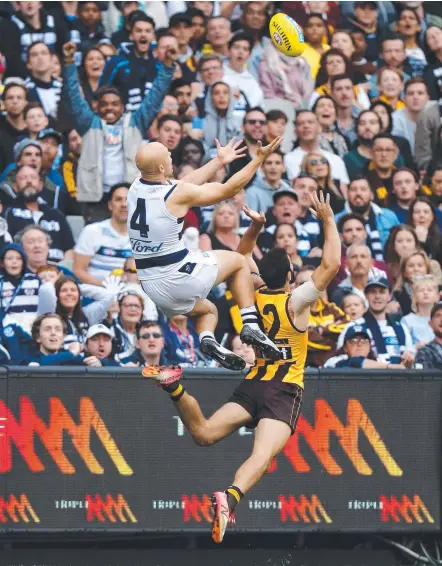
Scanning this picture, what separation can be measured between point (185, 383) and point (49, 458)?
136 centimetres

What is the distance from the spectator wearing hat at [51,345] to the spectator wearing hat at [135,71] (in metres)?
4.58

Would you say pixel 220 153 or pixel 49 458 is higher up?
pixel 220 153

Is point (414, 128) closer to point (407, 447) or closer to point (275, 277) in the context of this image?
point (407, 447)

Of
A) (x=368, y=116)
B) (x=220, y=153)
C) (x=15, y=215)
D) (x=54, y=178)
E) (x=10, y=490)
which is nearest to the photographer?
(x=220, y=153)

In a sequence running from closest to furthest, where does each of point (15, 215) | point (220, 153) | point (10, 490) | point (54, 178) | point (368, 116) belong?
1. point (220, 153)
2. point (10, 490)
3. point (15, 215)
4. point (54, 178)
5. point (368, 116)

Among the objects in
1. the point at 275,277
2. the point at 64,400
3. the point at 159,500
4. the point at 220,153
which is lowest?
Result: the point at 159,500

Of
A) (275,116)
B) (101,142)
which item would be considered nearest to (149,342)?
(101,142)

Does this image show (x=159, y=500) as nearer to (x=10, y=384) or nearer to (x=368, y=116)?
(x=10, y=384)

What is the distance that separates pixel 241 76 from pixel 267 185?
2.06 m

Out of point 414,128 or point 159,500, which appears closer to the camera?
point 159,500

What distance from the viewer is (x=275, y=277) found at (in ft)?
37.7

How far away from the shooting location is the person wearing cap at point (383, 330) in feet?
48.8

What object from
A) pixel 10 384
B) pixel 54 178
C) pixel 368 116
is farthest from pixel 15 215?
pixel 368 116

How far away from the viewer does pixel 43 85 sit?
17594mm
